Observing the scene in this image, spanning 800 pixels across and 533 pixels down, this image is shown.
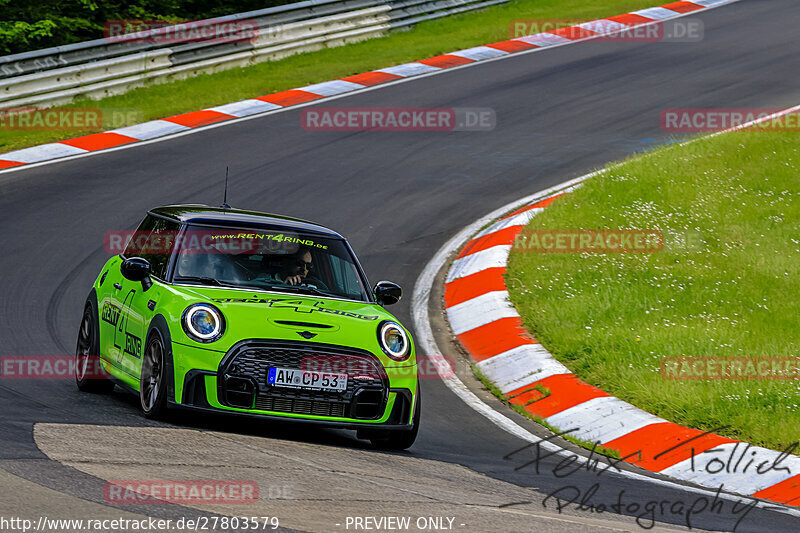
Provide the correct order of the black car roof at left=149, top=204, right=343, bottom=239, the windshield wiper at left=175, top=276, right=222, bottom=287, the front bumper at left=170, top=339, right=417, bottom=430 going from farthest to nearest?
the black car roof at left=149, top=204, right=343, bottom=239
the windshield wiper at left=175, top=276, right=222, bottom=287
the front bumper at left=170, top=339, right=417, bottom=430

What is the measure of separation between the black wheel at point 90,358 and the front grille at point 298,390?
1.86 metres

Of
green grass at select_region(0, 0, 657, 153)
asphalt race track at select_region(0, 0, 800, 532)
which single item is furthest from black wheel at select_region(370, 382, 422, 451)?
green grass at select_region(0, 0, 657, 153)

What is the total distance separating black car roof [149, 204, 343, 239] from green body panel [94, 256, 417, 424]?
0.65 m

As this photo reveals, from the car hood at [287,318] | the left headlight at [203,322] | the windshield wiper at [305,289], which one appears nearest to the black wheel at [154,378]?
the left headlight at [203,322]

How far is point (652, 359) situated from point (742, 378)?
0.82m

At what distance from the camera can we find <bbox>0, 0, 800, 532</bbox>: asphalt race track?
18.1ft

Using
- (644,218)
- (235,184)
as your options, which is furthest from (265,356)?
(235,184)

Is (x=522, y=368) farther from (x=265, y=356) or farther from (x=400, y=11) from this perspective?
(x=400, y=11)

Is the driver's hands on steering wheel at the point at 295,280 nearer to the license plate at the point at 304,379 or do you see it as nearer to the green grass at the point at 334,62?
the license plate at the point at 304,379

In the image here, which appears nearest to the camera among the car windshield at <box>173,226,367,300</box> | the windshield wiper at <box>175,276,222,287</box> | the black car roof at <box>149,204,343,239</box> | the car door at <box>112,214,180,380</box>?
the car door at <box>112,214,180,380</box>

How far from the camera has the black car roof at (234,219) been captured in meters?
8.00

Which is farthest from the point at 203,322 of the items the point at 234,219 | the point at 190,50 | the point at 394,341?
the point at 190,50

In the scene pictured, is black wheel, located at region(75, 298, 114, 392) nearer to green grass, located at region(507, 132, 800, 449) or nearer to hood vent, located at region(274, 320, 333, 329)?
hood vent, located at region(274, 320, 333, 329)

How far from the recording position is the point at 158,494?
5090mm
